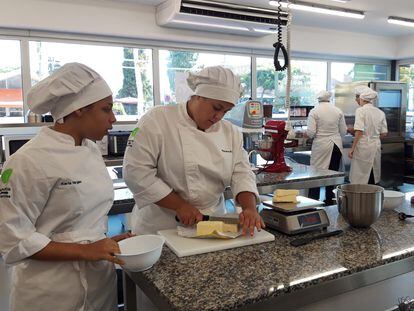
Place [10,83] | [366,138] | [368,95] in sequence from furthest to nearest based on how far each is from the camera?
[366,138]
[368,95]
[10,83]

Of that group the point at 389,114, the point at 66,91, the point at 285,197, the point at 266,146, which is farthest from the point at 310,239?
the point at 389,114

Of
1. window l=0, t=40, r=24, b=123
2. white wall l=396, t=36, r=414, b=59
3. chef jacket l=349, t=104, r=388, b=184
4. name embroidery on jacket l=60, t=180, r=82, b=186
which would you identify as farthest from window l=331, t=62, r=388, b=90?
name embroidery on jacket l=60, t=180, r=82, b=186

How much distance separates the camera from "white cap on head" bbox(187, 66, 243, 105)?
159 centimetres

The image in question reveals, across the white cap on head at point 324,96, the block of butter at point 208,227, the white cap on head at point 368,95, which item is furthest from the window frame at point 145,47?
the block of butter at point 208,227

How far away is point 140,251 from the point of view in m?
1.20

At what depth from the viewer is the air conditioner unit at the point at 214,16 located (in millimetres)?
4051

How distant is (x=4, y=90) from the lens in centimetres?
413

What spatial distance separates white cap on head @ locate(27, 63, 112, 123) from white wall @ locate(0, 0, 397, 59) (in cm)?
311

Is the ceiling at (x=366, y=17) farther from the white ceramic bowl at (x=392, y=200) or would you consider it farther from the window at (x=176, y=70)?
the white ceramic bowl at (x=392, y=200)

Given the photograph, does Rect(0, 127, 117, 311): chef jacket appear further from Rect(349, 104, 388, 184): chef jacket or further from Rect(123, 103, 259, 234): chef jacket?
Rect(349, 104, 388, 184): chef jacket

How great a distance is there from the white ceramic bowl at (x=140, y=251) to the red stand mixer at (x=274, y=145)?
1.92 meters

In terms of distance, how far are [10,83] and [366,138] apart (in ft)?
14.6

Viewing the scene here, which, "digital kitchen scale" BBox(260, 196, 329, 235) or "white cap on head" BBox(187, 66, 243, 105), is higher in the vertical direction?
"white cap on head" BBox(187, 66, 243, 105)

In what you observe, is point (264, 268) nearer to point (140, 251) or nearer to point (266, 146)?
point (140, 251)
